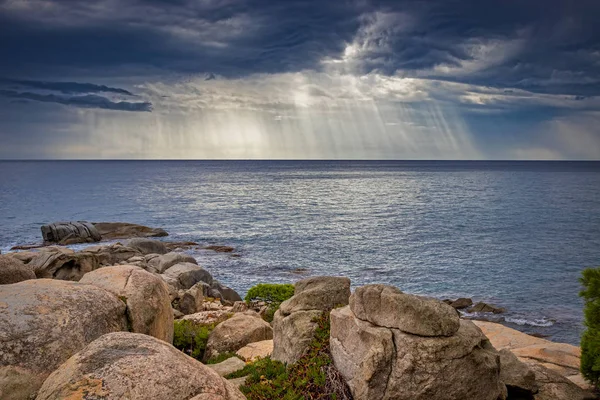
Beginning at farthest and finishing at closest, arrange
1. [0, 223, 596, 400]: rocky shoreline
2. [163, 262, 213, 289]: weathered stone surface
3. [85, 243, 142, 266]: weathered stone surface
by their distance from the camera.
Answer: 1. [85, 243, 142, 266]: weathered stone surface
2. [163, 262, 213, 289]: weathered stone surface
3. [0, 223, 596, 400]: rocky shoreline

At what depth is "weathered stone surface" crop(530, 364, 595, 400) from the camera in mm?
12906

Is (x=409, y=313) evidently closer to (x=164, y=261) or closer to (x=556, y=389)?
(x=556, y=389)

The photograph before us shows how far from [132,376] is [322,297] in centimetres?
830

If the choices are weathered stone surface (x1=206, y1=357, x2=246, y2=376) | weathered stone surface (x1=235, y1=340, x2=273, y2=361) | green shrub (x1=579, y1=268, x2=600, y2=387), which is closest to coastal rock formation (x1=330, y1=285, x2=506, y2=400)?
green shrub (x1=579, y1=268, x2=600, y2=387)

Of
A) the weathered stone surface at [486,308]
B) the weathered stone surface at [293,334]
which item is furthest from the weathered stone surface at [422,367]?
the weathered stone surface at [486,308]

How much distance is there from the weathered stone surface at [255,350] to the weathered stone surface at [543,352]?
28.4 ft

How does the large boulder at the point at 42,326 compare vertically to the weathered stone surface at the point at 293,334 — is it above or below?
above

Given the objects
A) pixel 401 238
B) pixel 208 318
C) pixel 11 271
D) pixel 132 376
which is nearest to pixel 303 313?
pixel 132 376

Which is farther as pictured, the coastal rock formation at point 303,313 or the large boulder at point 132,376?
the coastal rock formation at point 303,313

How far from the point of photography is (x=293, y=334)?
13.6m

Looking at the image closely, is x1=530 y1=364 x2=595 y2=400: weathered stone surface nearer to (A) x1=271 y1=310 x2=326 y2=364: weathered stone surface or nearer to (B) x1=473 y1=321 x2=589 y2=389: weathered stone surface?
(B) x1=473 y1=321 x2=589 y2=389: weathered stone surface

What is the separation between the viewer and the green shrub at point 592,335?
13406 mm

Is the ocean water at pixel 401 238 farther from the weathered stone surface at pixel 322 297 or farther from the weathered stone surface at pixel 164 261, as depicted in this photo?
the weathered stone surface at pixel 322 297

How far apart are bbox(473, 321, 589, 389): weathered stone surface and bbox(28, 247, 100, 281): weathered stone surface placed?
1976 cm
